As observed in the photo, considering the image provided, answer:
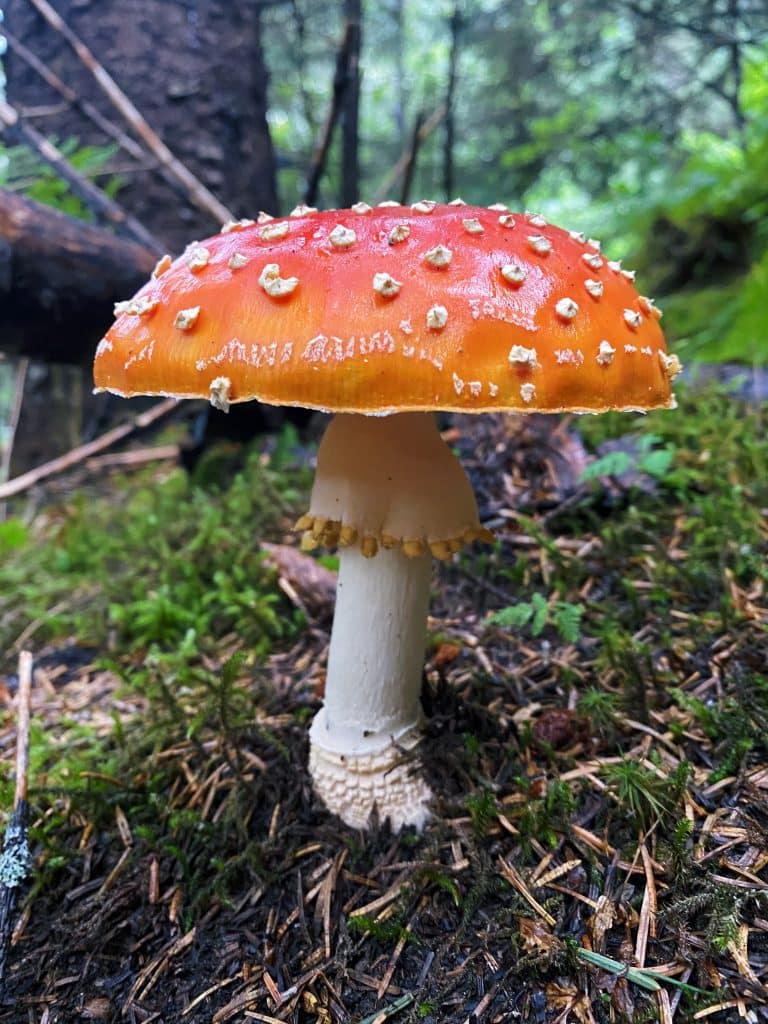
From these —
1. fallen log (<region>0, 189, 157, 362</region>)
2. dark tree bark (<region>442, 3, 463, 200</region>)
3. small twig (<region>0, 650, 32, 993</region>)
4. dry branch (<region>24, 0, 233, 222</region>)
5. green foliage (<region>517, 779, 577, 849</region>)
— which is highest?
dark tree bark (<region>442, 3, 463, 200</region>)

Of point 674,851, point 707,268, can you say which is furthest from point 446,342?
point 707,268

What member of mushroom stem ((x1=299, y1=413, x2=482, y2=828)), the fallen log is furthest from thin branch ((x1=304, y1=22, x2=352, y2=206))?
mushroom stem ((x1=299, y1=413, x2=482, y2=828))

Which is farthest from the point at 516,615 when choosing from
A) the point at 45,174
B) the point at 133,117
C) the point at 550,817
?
the point at 133,117

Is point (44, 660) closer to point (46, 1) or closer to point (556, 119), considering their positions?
point (46, 1)

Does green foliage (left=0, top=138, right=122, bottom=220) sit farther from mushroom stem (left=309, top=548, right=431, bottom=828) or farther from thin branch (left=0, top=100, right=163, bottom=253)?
mushroom stem (left=309, top=548, right=431, bottom=828)

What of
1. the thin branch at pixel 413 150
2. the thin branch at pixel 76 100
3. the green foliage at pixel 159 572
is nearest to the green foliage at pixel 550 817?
the green foliage at pixel 159 572

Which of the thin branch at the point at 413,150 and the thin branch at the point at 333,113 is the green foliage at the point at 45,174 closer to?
the thin branch at the point at 333,113
